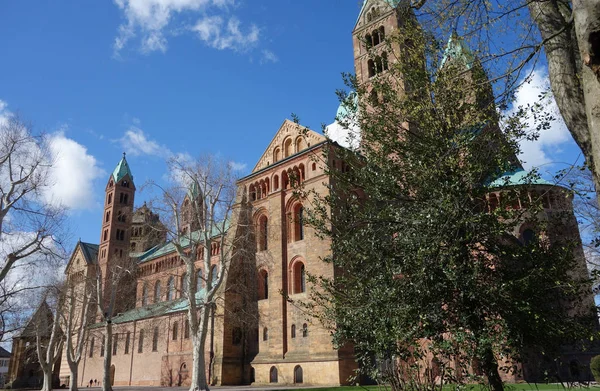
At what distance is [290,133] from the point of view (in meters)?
36.6

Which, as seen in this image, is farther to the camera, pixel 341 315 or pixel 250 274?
pixel 250 274

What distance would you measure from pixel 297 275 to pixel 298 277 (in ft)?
0.50

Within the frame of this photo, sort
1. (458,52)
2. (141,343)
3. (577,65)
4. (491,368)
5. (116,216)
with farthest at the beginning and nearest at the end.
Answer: (116,216) → (141,343) → (458,52) → (491,368) → (577,65)

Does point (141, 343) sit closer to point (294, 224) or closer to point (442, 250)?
point (294, 224)

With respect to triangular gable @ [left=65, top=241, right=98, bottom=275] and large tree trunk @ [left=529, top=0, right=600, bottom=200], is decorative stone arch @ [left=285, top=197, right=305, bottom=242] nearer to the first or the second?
large tree trunk @ [left=529, top=0, right=600, bottom=200]

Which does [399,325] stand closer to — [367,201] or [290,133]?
[367,201]

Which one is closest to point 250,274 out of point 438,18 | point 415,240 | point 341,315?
point 341,315

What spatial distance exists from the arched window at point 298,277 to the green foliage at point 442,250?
18.6 metres

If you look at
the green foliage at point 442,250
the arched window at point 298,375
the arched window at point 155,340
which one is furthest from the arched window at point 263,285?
the green foliage at point 442,250

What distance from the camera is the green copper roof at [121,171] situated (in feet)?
232

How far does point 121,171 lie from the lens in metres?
71.7

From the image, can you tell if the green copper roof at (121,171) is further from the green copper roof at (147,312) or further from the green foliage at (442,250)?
the green foliage at (442,250)

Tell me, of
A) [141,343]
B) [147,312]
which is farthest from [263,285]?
[141,343]

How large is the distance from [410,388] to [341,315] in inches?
147
